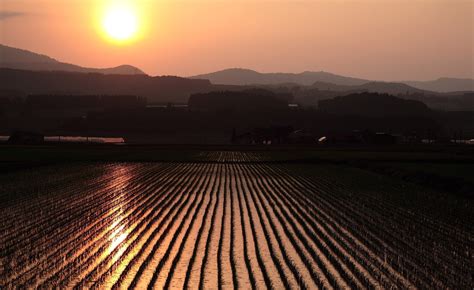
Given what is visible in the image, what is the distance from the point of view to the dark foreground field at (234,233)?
14594 millimetres

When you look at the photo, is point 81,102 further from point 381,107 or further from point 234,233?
point 234,233

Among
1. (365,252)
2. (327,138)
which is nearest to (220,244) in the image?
(365,252)

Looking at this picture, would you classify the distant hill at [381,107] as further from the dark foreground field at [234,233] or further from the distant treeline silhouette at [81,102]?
the dark foreground field at [234,233]

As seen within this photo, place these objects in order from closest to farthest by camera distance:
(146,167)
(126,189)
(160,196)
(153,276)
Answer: (153,276) < (160,196) < (126,189) < (146,167)

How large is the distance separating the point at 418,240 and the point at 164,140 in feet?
365

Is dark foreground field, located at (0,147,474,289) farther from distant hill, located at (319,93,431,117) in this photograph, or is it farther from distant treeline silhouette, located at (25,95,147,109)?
distant hill, located at (319,93,431,117)

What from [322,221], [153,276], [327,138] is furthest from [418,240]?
[327,138]

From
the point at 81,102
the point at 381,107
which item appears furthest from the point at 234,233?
the point at 381,107

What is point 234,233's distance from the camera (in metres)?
20.4

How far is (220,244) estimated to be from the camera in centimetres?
1845

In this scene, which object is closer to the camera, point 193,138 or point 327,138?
point 327,138

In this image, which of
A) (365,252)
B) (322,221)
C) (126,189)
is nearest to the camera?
(365,252)

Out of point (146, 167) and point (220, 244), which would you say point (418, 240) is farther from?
point (146, 167)

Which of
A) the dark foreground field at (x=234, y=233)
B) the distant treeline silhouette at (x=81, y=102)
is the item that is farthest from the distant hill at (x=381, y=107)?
the dark foreground field at (x=234, y=233)
